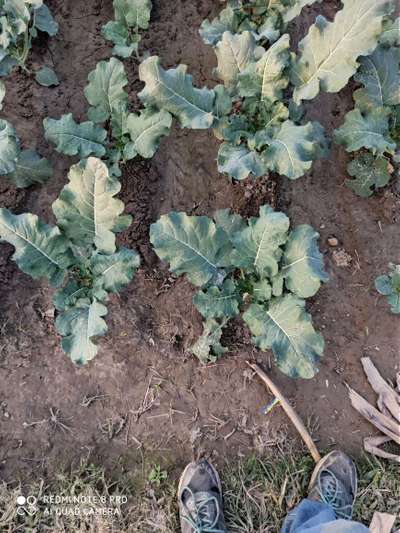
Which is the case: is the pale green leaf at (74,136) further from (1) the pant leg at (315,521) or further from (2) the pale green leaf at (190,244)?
(1) the pant leg at (315,521)

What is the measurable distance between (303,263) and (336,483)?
115cm

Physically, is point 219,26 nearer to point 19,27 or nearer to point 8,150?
point 19,27

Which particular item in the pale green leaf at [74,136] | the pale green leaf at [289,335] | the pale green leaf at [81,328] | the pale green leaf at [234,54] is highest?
the pale green leaf at [234,54]

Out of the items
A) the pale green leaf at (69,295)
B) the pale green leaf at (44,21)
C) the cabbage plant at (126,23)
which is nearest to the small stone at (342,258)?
the pale green leaf at (69,295)

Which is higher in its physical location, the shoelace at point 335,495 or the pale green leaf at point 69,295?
the pale green leaf at point 69,295

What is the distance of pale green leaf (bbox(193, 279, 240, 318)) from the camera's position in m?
2.31

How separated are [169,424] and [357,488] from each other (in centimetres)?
105

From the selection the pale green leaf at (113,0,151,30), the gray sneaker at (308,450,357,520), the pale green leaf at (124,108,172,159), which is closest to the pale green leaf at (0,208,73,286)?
the pale green leaf at (124,108,172,159)

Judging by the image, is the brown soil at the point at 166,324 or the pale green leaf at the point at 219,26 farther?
the pale green leaf at the point at 219,26

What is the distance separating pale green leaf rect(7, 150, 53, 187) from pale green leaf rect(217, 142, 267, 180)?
93 centimetres

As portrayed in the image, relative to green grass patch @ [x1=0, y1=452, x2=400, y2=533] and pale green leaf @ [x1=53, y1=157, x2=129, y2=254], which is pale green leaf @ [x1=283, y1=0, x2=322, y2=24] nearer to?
pale green leaf @ [x1=53, y1=157, x2=129, y2=254]

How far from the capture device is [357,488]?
2564 millimetres

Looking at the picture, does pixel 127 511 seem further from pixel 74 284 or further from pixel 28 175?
pixel 28 175

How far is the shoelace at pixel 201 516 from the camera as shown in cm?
235
